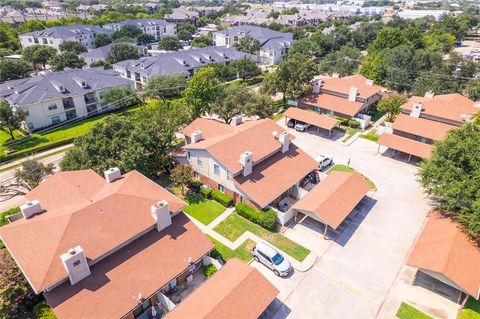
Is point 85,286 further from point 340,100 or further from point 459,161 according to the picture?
point 340,100

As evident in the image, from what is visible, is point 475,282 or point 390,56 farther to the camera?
point 390,56

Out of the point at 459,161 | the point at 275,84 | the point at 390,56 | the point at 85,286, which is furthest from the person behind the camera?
the point at 390,56

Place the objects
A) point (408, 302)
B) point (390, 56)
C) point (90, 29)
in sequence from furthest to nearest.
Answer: point (90, 29)
point (390, 56)
point (408, 302)

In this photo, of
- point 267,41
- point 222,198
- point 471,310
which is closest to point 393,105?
point 222,198

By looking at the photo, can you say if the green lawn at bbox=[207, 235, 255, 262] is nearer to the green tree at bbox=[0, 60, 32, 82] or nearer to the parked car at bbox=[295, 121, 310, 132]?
the parked car at bbox=[295, 121, 310, 132]

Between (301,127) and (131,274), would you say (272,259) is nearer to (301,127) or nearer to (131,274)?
(131,274)

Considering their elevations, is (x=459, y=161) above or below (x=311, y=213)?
above

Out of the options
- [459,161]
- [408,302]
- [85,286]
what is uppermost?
[459,161]

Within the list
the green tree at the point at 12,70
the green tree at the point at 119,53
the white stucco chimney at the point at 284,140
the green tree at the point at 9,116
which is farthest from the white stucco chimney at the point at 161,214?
the green tree at the point at 119,53

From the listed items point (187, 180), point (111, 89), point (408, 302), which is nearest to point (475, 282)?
point (408, 302)

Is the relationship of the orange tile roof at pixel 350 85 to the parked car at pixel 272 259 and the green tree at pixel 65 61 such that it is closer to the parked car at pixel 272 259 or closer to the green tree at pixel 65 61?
the parked car at pixel 272 259
